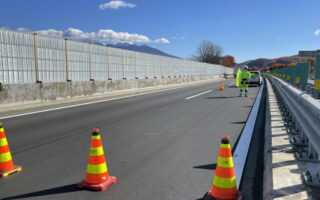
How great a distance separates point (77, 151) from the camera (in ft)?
19.0

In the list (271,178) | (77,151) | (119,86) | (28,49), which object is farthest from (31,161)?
(119,86)

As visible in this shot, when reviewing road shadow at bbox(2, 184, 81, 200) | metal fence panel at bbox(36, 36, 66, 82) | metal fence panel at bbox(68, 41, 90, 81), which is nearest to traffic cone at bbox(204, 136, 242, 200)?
road shadow at bbox(2, 184, 81, 200)

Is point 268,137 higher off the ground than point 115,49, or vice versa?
point 115,49

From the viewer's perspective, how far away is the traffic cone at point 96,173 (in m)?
4.00

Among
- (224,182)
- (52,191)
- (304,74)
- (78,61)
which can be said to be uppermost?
(78,61)

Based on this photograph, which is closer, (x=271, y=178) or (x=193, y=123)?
(x=271, y=178)

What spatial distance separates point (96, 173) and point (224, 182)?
172cm

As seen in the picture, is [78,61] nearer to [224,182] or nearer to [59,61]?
[59,61]

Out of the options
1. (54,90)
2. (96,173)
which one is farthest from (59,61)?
(96,173)

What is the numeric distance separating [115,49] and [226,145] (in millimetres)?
19992

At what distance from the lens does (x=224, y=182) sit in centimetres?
346

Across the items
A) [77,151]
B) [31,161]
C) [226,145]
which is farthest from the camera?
[77,151]

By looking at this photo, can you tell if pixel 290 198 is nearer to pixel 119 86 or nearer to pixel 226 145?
pixel 226 145

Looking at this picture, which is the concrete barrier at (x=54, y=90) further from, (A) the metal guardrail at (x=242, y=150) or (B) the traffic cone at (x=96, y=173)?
(A) the metal guardrail at (x=242, y=150)
